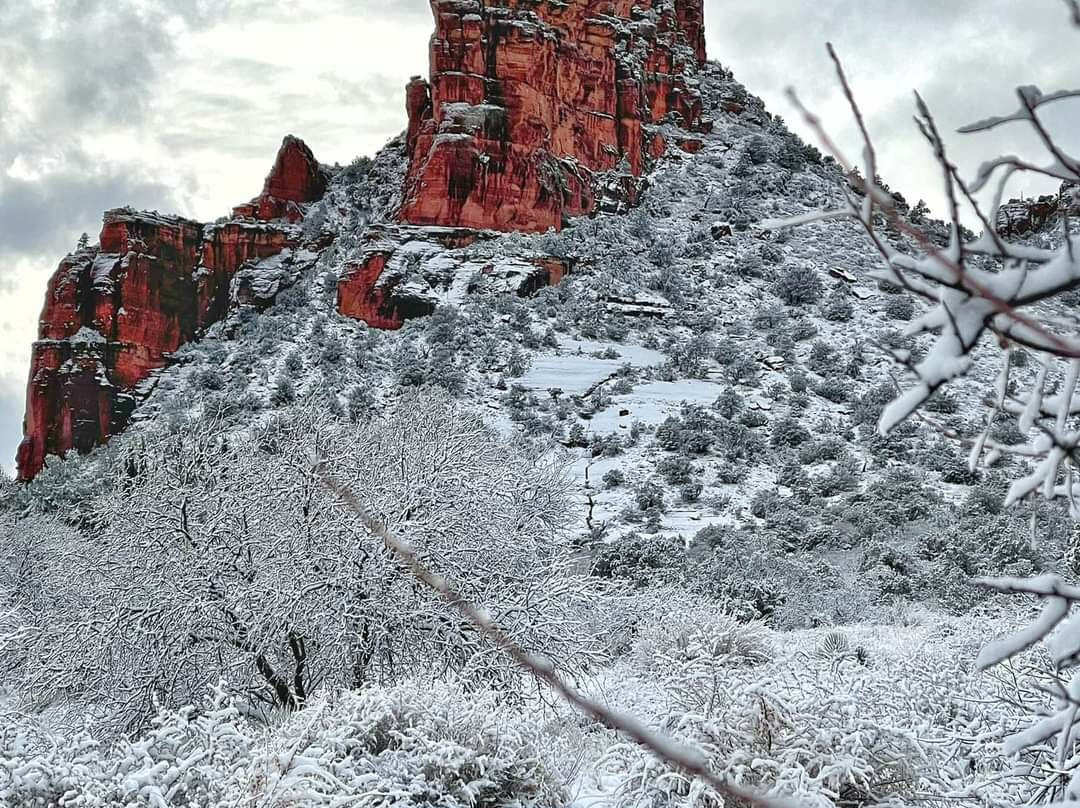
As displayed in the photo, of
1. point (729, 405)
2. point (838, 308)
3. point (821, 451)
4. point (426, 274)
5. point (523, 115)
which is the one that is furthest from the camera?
point (523, 115)

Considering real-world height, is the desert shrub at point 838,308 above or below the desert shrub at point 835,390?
above

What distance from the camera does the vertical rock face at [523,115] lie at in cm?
4791

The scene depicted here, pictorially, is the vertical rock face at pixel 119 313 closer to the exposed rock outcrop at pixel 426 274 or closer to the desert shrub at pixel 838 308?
the exposed rock outcrop at pixel 426 274

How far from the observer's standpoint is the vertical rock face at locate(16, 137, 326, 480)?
48.6m

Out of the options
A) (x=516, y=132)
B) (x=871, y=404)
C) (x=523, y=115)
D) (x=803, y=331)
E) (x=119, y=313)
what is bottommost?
(x=871, y=404)

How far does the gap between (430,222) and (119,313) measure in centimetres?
1702

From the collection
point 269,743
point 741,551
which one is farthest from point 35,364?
point 269,743

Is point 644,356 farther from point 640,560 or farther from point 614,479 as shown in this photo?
point 640,560

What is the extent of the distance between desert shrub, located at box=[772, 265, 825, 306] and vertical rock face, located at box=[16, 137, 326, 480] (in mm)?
27323

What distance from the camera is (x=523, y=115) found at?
4991 cm

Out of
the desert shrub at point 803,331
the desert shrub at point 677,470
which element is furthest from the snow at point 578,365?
the desert shrub at point 677,470

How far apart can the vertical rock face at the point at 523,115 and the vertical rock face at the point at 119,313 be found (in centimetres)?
1181

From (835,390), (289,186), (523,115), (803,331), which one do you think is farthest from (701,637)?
(289,186)

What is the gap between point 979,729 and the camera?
5379 millimetres
